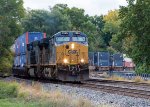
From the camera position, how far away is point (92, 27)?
313 ft

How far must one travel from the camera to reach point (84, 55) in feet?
104

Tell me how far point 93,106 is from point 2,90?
26.4ft

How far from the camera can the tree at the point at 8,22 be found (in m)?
45.9

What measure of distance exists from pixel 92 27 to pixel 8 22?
49767 mm

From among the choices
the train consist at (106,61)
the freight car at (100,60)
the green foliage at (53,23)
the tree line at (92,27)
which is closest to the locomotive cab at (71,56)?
the tree line at (92,27)

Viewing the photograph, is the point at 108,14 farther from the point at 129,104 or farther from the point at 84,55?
the point at 129,104

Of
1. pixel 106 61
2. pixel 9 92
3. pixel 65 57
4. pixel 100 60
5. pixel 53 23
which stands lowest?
pixel 9 92

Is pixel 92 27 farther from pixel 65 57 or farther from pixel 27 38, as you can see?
pixel 65 57

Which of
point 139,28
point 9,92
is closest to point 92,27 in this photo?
point 9,92

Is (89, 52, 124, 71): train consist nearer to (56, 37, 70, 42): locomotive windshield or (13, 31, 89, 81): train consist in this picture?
(13, 31, 89, 81): train consist

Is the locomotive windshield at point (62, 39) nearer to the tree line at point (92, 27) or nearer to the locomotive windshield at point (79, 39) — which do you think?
the locomotive windshield at point (79, 39)

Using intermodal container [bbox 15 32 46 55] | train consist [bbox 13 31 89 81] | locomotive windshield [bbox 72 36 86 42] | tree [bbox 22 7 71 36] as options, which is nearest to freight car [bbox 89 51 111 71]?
tree [bbox 22 7 71 36]

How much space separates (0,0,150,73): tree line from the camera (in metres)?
19.6

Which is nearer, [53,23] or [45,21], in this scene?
[53,23]
